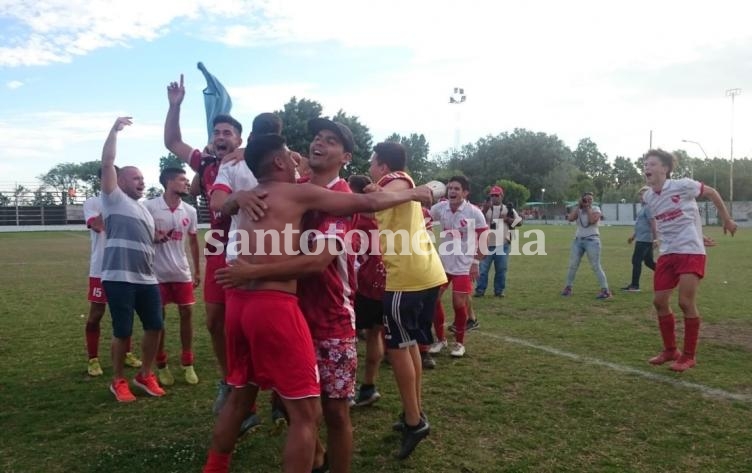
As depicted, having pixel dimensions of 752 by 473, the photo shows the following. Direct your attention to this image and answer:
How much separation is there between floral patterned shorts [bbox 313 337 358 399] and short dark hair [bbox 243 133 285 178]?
3.28 feet

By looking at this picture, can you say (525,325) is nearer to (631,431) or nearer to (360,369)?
(360,369)

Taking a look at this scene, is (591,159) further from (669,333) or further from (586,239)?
(669,333)

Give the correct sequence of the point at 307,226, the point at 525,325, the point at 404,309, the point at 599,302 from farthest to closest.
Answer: the point at 599,302, the point at 525,325, the point at 404,309, the point at 307,226

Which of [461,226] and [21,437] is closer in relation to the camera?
[21,437]

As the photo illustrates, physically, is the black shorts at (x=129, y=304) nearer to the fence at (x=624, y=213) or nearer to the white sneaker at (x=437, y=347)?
the white sneaker at (x=437, y=347)

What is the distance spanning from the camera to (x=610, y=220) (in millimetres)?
68000

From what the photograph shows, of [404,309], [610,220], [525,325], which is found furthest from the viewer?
[610,220]

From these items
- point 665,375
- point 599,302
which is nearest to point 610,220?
point 599,302

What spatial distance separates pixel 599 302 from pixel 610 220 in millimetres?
62038

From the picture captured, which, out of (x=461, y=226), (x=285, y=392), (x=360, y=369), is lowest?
(x=360, y=369)

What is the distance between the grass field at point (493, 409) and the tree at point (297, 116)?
3848 centimetres

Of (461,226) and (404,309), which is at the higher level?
(461,226)

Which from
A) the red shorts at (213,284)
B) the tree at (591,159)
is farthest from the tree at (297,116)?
the tree at (591,159)

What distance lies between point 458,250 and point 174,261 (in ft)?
10.4
